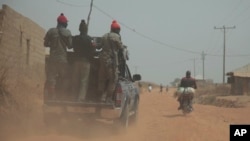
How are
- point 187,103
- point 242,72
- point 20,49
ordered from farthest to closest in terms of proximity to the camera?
point 242,72, point 20,49, point 187,103

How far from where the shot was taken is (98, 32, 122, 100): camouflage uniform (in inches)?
394

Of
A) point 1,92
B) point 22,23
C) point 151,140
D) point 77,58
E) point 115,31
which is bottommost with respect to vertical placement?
point 151,140

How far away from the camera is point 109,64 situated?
10.1 meters

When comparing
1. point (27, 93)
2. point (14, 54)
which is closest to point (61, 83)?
point (27, 93)

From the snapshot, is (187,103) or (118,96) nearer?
(118,96)

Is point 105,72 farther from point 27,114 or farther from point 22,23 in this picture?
point 22,23

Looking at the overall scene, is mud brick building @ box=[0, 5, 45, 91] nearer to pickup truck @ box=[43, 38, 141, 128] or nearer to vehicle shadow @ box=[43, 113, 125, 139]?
pickup truck @ box=[43, 38, 141, 128]

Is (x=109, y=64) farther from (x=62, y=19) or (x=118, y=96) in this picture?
(x=62, y=19)

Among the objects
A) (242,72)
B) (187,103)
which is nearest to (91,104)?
(187,103)

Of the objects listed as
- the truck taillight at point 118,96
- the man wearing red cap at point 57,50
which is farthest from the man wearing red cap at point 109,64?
the man wearing red cap at point 57,50

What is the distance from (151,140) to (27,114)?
450 cm

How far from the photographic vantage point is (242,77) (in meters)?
47.8

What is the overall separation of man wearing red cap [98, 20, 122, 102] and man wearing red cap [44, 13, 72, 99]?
87 centimetres

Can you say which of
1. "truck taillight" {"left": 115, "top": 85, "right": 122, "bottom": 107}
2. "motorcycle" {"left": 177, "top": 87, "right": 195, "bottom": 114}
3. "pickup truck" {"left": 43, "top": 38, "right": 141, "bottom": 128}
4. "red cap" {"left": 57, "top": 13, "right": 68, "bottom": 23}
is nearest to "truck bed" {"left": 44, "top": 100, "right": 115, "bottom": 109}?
"pickup truck" {"left": 43, "top": 38, "right": 141, "bottom": 128}
